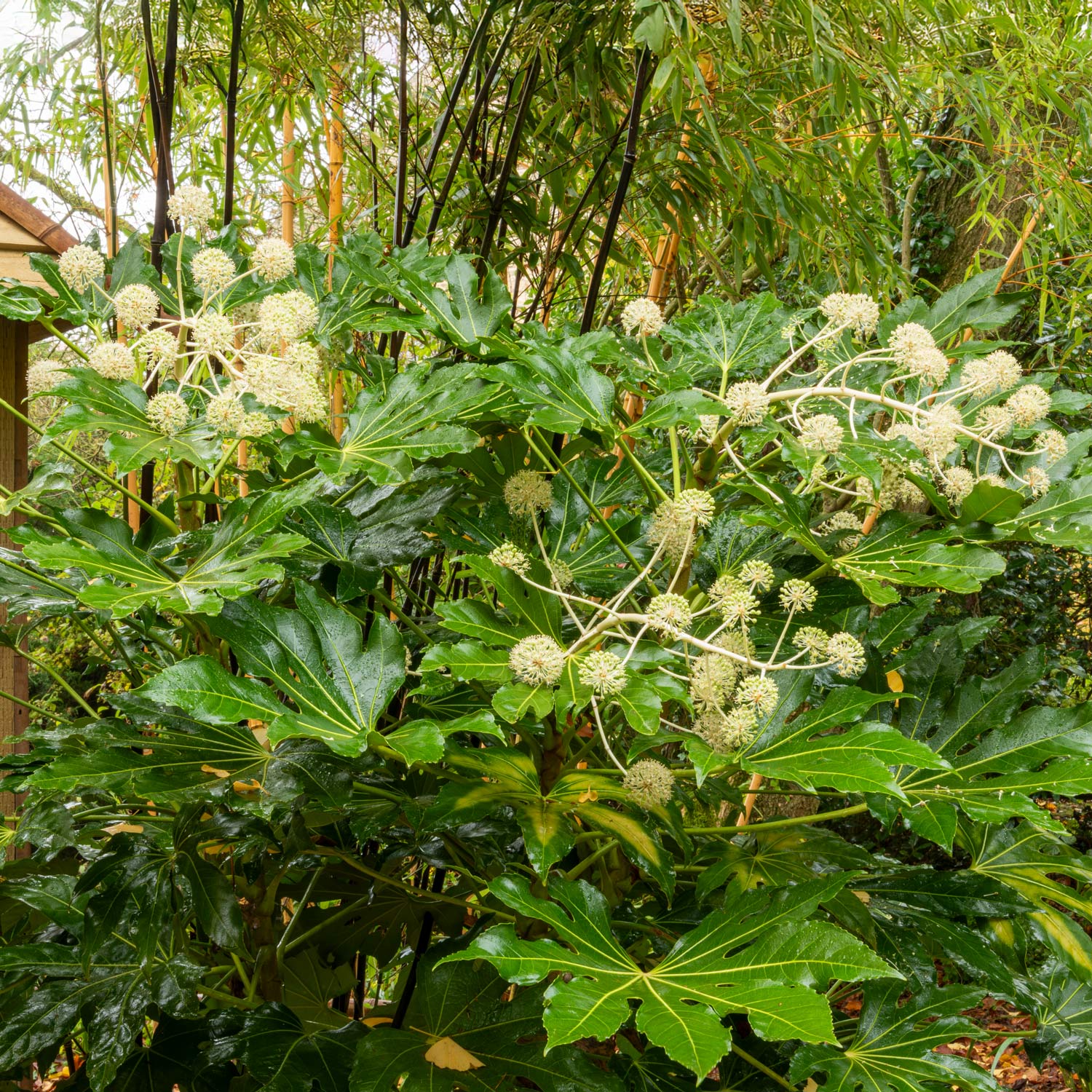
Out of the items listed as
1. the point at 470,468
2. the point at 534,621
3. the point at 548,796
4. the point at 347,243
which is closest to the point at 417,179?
the point at 347,243

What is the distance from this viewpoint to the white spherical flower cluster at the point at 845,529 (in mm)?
1024

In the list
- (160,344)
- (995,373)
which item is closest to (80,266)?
(160,344)

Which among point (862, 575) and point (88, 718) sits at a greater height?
point (862, 575)

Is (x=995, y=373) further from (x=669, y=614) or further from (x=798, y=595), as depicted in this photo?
(x=669, y=614)

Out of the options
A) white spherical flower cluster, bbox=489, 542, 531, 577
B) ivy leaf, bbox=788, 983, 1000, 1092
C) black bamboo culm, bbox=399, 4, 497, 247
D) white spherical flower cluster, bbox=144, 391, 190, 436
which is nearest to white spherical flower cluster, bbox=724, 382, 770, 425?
white spherical flower cluster, bbox=489, 542, 531, 577

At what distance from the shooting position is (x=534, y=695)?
0.79m

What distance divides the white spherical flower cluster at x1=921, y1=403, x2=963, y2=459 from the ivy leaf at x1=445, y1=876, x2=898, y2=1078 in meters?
0.38

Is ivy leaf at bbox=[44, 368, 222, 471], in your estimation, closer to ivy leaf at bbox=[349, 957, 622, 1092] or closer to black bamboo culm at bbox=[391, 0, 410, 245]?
ivy leaf at bbox=[349, 957, 622, 1092]

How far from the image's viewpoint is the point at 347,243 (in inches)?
45.2

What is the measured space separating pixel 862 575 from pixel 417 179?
117 cm

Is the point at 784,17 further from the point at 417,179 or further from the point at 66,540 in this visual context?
the point at 66,540

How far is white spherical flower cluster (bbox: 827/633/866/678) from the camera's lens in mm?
807

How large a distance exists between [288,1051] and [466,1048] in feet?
0.59

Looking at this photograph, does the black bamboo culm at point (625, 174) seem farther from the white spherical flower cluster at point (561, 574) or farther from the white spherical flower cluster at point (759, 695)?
the white spherical flower cluster at point (759, 695)
